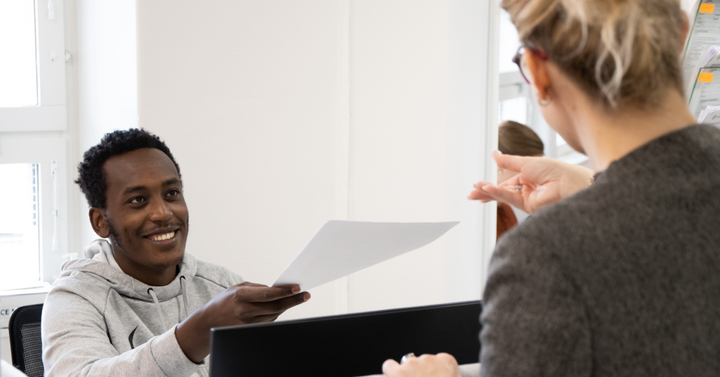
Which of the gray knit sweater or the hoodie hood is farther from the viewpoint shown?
the hoodie hood

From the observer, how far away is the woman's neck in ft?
1.99

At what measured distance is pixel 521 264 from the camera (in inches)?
21.6

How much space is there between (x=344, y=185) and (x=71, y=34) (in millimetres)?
1281

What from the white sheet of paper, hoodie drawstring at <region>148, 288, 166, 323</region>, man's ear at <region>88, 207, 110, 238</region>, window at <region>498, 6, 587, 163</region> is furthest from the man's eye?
window at <region>498, 6, 587, 163</region>

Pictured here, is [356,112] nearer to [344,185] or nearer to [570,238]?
[344,185]

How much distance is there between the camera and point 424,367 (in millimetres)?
932

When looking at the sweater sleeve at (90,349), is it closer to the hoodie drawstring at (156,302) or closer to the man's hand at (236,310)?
the man's hand at (236,310)

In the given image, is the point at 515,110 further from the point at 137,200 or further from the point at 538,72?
the point at 538,72

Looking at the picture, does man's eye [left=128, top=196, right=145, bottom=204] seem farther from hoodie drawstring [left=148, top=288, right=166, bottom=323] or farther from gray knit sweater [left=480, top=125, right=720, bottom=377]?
gray knit sweater [left=480, top=125, right=720, bottom=377]

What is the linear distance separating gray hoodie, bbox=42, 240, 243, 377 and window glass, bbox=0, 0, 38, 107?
1.21 m

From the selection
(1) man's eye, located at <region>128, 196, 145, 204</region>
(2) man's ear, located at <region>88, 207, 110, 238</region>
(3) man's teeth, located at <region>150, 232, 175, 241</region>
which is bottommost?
(3) man's teeth, located at <region>150, 232, 175, 241</region>

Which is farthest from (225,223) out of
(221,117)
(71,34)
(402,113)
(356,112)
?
(71,34)

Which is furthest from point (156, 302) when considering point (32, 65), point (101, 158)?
point (32, 65)

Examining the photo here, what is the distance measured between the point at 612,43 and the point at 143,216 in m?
1.19
